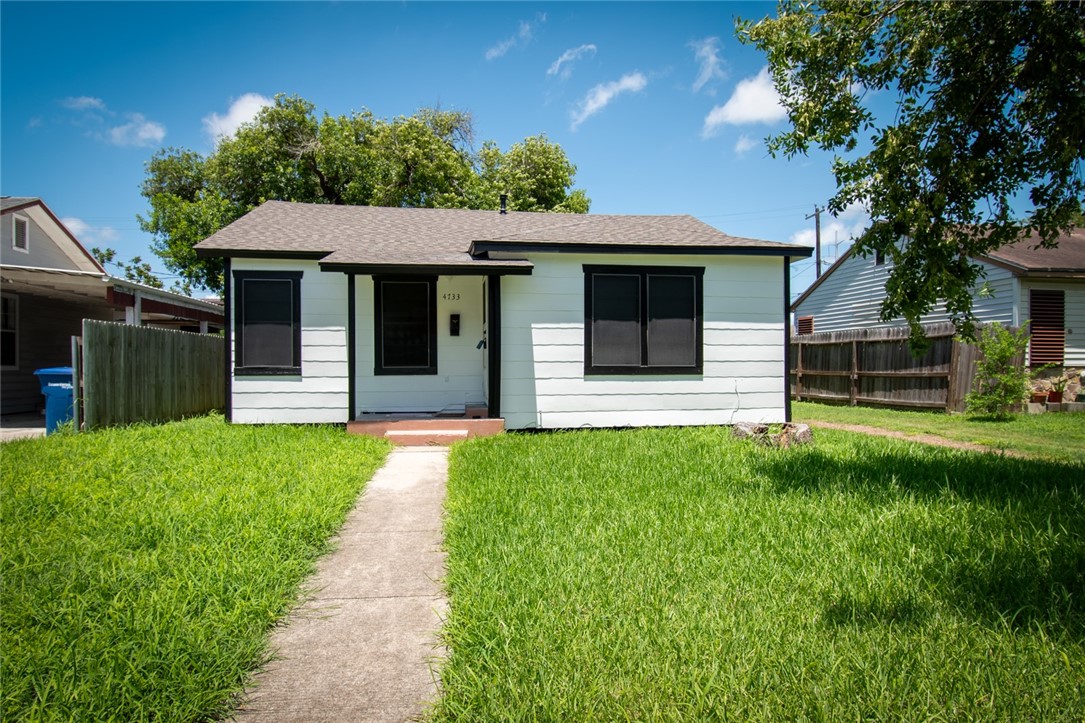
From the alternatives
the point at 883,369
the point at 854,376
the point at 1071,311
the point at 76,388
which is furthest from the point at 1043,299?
the point at 76,388

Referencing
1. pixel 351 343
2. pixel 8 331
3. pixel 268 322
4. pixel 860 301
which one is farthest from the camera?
pixel 860 301

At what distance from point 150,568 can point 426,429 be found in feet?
15.8

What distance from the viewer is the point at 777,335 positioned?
891 cm

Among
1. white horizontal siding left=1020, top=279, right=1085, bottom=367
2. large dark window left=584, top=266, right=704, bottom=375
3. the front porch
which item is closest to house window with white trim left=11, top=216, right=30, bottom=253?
the front porch

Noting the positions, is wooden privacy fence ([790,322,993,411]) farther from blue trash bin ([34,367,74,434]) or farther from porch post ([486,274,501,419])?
blue trash bin ([34,367,74,434])

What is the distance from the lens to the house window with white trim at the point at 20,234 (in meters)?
13.0

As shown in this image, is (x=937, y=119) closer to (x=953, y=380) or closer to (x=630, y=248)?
(x=630, y=248)

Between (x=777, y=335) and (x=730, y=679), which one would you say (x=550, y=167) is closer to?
(x=777, y=335)

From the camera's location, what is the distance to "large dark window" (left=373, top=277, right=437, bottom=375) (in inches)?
355

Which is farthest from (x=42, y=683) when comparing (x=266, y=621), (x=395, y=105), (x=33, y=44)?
(x=395, y=105)

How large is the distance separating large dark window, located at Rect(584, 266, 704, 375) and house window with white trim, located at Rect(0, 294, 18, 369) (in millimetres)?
12542

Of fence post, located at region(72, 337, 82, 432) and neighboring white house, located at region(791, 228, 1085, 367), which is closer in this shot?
fence post, located at region(72, 337, 82, 432)

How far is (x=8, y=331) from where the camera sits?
38.6 feet

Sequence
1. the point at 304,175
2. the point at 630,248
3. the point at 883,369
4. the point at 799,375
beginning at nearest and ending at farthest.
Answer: the point at 630,248 < the point at 883,369 < the point at 799,375 < the point at 304,175
